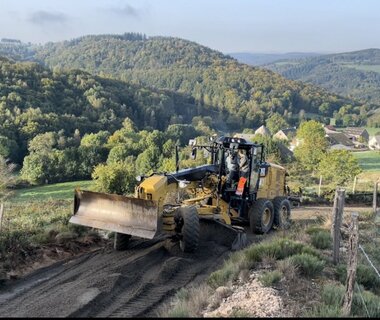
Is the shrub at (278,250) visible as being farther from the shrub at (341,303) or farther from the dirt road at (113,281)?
the shrub at (341,303)

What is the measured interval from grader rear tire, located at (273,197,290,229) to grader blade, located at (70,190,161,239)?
5598 millimetres

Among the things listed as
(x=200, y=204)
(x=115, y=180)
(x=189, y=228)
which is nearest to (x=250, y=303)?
(x=189, y=228)

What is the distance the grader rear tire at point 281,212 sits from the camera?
1560cm

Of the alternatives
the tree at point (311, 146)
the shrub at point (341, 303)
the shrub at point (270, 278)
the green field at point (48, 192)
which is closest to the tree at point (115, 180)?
the green field at point (48, 192)

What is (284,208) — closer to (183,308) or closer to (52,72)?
(183,308)

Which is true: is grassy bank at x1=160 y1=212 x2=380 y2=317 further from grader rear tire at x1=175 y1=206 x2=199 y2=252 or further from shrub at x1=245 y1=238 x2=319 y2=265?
grader rear tire at x1=175 y1=206 x2=199 y2=252

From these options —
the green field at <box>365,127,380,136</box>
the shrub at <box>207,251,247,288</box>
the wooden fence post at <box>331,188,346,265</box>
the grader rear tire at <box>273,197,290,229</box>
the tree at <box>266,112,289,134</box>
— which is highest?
the wooden fence post at <box>331,188,346,265</box>

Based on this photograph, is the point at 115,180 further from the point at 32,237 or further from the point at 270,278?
the point at 270,278

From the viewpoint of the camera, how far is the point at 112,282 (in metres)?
9.23

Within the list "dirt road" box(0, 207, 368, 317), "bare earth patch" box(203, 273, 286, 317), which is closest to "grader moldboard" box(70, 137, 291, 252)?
"dirt road" box(0, 207, 368, 317)

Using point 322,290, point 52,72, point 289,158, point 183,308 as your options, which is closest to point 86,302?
point 183,308

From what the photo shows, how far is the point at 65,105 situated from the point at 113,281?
337ft

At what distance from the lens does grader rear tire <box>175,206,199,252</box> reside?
11.5 metres

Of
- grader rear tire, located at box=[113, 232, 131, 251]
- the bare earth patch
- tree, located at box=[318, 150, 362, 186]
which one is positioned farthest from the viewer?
tree, located at box=[318, 150, 362, 186]
